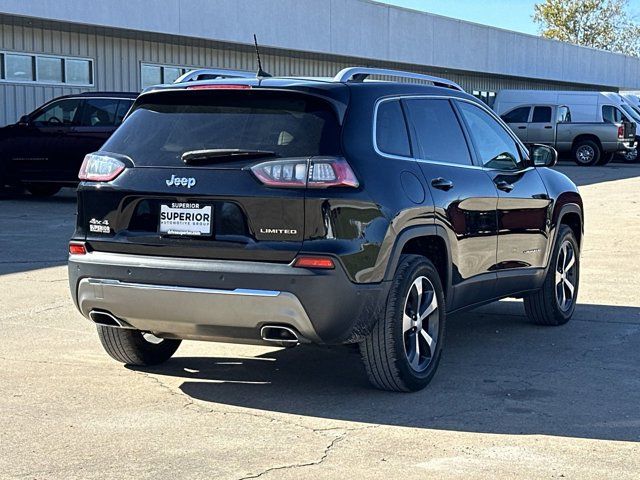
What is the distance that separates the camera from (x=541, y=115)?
35188 millimetres

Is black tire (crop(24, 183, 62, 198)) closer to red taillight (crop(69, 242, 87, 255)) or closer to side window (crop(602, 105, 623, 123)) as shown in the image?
red taillight (crop(69, 242, 87, 255))

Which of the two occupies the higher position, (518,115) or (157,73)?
(157,73)

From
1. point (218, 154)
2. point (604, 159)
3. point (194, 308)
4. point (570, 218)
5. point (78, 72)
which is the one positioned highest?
point (78, 72)

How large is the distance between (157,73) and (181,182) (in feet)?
70.6

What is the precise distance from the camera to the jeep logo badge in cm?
577

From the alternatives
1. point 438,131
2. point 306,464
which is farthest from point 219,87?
point 306,464

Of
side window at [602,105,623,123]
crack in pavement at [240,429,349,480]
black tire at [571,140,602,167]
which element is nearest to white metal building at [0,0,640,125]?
black tire at [571,140,602,167]

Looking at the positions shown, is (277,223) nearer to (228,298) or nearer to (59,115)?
(228,298)

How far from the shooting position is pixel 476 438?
532 centimetres

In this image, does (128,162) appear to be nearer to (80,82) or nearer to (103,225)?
(103,225)

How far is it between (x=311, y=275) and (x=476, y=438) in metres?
1.11

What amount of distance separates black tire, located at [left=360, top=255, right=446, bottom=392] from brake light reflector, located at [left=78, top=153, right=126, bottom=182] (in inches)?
62.8

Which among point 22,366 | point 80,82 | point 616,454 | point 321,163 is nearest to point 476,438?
point 616,454

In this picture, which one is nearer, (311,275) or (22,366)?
(311,275)
